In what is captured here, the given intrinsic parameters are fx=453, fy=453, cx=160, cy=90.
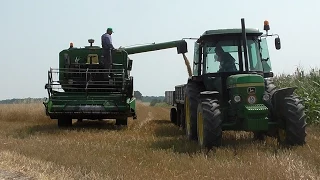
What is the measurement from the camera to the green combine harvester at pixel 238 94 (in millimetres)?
7012

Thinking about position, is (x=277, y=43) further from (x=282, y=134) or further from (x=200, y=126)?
(x=200, y=126)

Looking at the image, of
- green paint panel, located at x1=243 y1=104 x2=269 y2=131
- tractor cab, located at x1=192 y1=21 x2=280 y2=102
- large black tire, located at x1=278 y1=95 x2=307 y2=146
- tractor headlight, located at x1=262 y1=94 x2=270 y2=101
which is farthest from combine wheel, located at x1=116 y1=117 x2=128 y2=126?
large black tire, located at x1=278 y1=95 x2=307 y2=146

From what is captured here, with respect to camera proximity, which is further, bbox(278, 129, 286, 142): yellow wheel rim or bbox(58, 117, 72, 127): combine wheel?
bbox(58, 117, 72, 127): combine wheel

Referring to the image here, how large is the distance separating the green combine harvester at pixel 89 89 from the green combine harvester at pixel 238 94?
3138 mm

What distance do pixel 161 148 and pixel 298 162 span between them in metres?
2.58

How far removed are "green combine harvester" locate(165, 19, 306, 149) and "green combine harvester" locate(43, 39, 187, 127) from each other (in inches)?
124

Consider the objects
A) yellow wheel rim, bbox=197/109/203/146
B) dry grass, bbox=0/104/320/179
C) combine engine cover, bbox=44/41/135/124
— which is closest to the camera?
dry grass, bbox=0/104/320/179

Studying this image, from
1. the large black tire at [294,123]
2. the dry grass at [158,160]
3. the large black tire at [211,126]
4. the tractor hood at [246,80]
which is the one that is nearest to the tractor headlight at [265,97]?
the tractor hood at [246,80]

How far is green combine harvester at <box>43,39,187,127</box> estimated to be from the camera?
37.1 ft

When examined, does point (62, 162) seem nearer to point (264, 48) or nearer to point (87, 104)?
point (264, 48)

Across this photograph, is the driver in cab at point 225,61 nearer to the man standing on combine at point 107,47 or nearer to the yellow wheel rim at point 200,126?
the yellow wheel rim at point 200,126

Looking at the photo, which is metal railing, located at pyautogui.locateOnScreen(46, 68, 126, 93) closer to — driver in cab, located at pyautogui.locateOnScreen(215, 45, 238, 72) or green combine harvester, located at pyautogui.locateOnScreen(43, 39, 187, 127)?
Result: green combine harvester, located at pyautogui.locateOnScreen(43, 39, 187, 127)

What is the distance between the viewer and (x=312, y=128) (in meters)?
9.80

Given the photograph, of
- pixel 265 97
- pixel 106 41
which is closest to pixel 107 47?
pixel 106 41
